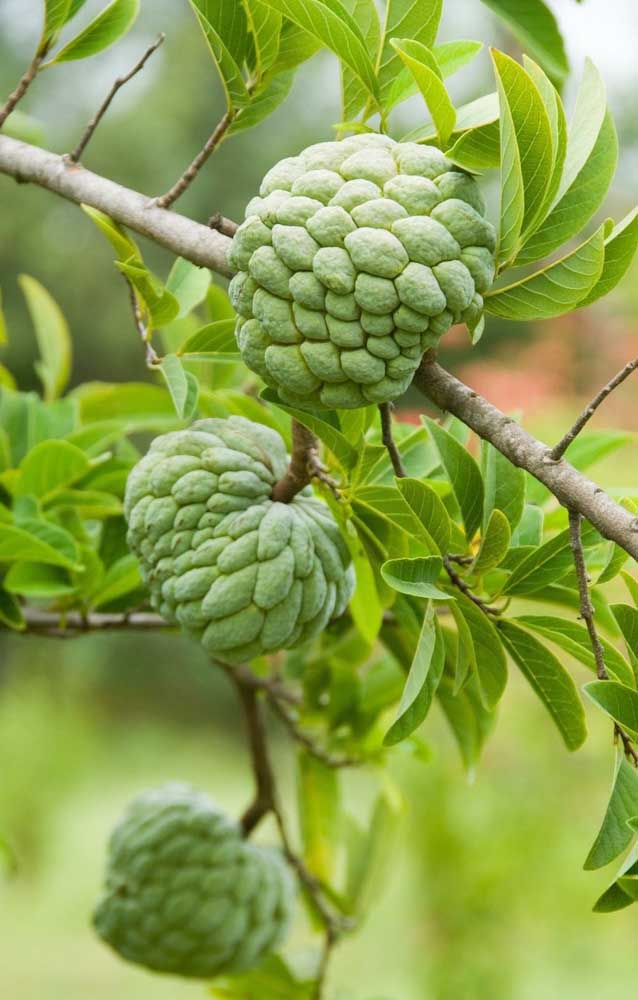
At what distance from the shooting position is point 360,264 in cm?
61

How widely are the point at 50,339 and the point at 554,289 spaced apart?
0.91m

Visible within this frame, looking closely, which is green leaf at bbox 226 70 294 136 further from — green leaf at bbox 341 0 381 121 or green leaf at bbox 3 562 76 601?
green leaf at bbox 3 562 76 601

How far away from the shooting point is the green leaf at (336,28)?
65cm

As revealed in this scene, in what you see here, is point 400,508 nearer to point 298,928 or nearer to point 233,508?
point 233,508

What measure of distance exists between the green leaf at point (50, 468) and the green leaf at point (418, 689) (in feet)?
1.60

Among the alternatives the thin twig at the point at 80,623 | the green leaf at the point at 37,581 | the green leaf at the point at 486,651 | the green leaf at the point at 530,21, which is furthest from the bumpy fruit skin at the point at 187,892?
the green leaf at the point at 530,21

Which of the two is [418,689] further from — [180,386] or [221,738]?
[221,738]

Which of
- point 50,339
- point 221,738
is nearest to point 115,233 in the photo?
point 50,339

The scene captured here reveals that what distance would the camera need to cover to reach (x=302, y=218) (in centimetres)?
62

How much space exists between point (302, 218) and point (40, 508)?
55cm

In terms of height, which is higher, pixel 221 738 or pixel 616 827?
pixel 616 827

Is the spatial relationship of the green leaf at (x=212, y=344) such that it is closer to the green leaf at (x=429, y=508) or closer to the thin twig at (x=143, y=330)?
the thin twig at (x=143, y=330)

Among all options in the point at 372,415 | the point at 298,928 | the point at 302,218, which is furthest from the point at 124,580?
the point at 298,928

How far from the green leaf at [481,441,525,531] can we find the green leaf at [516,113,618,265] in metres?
0.15
